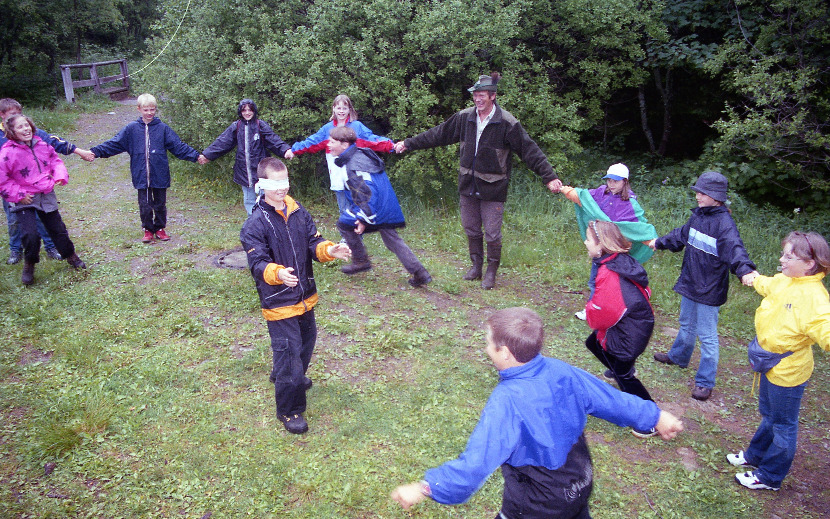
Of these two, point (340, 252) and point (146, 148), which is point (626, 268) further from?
point (146, 148)

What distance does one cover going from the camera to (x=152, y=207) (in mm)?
7289

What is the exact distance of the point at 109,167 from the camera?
1098cm

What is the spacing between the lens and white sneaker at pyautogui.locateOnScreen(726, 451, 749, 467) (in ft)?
12.7

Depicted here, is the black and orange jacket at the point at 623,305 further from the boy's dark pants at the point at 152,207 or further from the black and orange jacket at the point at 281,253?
the boy's dark pants at the point at 152,207

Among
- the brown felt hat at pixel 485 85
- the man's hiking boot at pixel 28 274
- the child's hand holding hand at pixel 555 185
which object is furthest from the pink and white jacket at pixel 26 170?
the child's hand holding hand at pixel 555 185

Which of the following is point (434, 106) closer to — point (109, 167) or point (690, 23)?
point (690, 23)

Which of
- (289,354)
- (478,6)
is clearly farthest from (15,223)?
(478,6)

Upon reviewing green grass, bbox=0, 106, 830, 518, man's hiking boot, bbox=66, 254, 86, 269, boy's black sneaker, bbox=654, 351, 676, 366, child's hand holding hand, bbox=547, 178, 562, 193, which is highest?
child's hand holding hand, bbox=547, 178, 562, 193

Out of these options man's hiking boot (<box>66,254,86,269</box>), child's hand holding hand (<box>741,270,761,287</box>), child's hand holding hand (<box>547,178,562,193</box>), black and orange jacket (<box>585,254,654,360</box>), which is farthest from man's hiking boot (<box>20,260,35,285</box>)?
child's hand holding hand (<box>741,270,761,287</box>)

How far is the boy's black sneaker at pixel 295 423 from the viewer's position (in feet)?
13.0

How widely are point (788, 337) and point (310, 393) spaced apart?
10.5 feet

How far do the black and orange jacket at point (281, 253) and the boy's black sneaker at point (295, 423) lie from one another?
741 mm

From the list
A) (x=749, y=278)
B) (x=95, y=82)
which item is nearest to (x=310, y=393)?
(x=749, y=278)

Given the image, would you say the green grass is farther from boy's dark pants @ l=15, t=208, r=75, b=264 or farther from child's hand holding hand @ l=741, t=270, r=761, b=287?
child's hand holding hand @ l=741, t=270, r=761, b=287
